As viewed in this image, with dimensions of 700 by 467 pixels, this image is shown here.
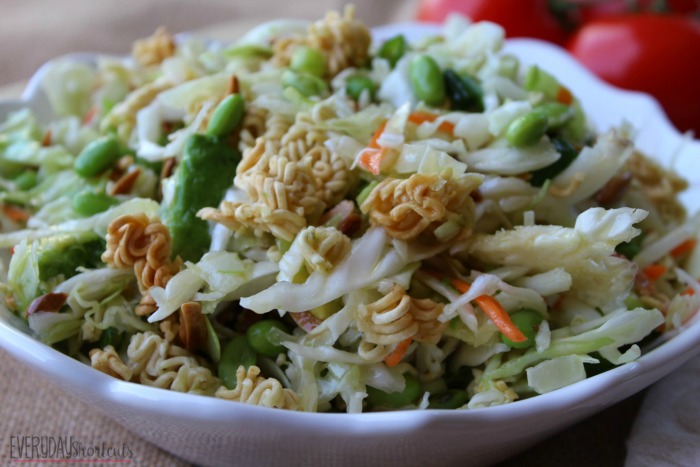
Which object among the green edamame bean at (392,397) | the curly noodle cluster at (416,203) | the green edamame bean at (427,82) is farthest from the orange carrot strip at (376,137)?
the green edamame bean at (392,397)

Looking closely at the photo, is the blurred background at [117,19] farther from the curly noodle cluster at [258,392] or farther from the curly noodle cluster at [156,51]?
the curly noodle cluster at [258,392]

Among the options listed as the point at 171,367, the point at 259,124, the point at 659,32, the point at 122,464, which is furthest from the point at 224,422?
the point at 659,32

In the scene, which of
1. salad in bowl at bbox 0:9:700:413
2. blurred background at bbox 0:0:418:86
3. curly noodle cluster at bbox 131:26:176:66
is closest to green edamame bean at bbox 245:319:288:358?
salad in bowl at bbox 0:9:700:413

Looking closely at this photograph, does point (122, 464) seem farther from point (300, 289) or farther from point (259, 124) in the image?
point (259, 124)

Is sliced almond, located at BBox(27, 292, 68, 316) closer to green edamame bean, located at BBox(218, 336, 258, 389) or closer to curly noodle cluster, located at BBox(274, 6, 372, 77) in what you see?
green edamame bean, located at BBox(218, 336, 258, 389)

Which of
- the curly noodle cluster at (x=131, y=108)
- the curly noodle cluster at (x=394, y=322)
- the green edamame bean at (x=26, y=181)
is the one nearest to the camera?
the curly noodle cluster at (x=394, y=322)
